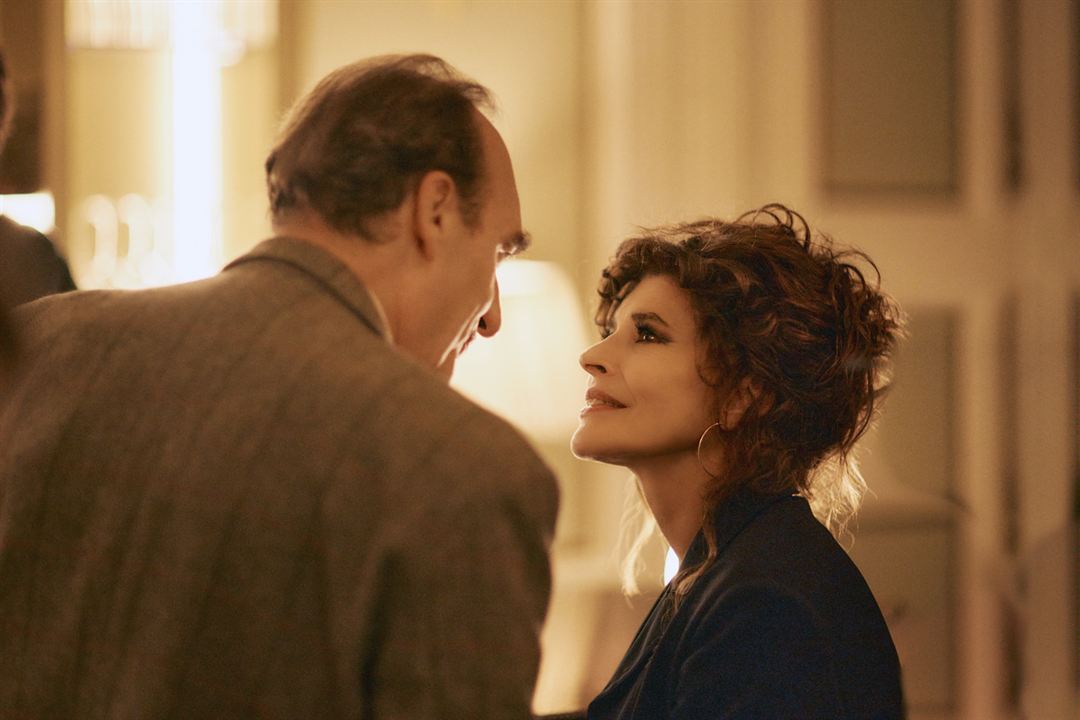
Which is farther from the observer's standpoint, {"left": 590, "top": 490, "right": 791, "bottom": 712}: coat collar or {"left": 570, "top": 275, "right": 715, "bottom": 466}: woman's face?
{"left": 570, "top": 275, "right": 715, "bottom": 466}: woman's face

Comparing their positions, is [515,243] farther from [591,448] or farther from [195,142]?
[195,142]

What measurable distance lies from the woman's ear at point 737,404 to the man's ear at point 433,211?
59 cm

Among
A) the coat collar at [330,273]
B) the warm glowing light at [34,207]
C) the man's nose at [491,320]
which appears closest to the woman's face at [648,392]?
the man's nose at [491,320]

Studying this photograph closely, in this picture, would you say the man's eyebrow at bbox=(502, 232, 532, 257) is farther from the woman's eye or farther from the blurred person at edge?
the blurred person at edge

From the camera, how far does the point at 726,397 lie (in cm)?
163

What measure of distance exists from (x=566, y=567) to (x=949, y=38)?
1671 millimetres

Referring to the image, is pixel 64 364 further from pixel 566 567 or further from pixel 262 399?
pixel 566 567

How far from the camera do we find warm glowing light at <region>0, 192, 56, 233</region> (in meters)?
2.89

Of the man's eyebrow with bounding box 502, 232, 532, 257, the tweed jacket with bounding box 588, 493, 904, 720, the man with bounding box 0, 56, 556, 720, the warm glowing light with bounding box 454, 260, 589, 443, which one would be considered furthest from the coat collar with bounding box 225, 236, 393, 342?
the warm glowing light with bounding box 454, 260, 589, 443

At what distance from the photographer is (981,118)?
3.14 m

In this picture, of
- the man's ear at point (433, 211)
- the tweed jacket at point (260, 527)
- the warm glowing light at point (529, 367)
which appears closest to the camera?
the tweed jacket at point (260, 527)

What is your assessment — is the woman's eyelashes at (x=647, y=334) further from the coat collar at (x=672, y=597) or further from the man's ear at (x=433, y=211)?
the man's ear at (x=433, y=211)

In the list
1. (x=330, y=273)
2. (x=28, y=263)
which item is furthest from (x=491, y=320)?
(x=28, y=263)

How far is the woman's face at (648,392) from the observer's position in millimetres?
1609
